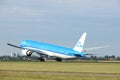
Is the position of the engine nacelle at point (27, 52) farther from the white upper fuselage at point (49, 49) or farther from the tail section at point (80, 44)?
the tail section at point (80, 44)

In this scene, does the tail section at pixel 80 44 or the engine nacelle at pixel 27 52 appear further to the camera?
the engine nacelle at pixel 27 52

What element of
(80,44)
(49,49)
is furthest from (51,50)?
(80,44)

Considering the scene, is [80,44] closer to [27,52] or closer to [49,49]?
[49,49]

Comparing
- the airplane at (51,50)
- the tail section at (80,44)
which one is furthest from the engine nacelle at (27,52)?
the tail section at (80,44)

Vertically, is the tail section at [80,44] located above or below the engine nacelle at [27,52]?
above

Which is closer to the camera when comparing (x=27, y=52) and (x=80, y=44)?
(x=27, y=52)

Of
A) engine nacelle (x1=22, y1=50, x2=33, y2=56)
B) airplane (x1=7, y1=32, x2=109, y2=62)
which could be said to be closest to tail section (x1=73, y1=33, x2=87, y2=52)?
airplane (x1=7, y1=32, x2=109, y2=62)

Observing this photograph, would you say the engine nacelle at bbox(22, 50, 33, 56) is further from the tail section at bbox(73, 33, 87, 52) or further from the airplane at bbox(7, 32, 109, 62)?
the tail section at bbox(73, 33, 87, 52)

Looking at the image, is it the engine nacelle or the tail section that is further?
the engine nacelle

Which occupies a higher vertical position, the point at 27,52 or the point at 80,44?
the point at 80,44

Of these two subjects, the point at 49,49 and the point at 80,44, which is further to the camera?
the point at 80,44

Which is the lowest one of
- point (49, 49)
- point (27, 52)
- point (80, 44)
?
point (27, 52)

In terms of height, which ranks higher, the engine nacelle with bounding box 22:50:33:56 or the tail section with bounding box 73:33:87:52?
the tail section with bounding box 73:33:87:52

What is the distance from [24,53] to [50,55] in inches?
295
